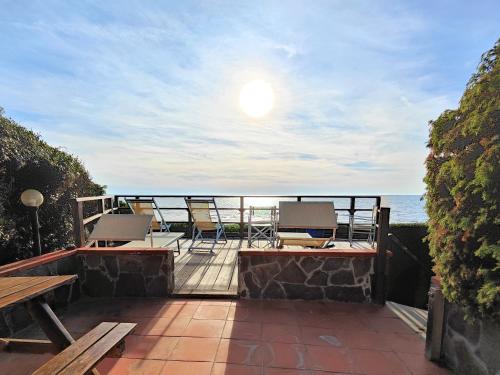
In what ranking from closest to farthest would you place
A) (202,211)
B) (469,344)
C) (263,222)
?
1. (469,344)
2. (202,211)
3. (263,222)

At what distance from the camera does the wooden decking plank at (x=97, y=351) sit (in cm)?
115

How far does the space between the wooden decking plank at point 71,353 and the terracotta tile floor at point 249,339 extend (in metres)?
0.51

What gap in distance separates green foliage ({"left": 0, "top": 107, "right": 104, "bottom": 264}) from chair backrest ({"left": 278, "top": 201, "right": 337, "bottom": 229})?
11.5 feet

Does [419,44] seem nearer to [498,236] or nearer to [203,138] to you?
[498,236]

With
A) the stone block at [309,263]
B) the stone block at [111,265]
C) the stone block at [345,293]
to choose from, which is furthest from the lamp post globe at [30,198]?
the stone block at [345,293]

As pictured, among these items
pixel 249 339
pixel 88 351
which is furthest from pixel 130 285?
pixel 88 351

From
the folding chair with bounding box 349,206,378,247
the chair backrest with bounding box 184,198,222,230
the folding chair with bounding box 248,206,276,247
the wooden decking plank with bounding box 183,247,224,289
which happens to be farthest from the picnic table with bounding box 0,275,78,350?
the folding chair with bounding box 349,206,378,247

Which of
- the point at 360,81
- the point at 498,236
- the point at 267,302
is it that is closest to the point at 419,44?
the point at 360,81

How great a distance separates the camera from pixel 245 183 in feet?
65.6

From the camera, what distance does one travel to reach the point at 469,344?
165 centimetres

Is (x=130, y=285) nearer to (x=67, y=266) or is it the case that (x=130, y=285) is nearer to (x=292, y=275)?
(x=67, y=266)

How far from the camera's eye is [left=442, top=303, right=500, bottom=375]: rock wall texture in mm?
1469

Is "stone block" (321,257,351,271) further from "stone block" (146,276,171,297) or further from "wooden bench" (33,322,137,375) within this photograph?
"wooden bench" (33,322,137,375)

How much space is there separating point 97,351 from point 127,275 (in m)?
1.88
